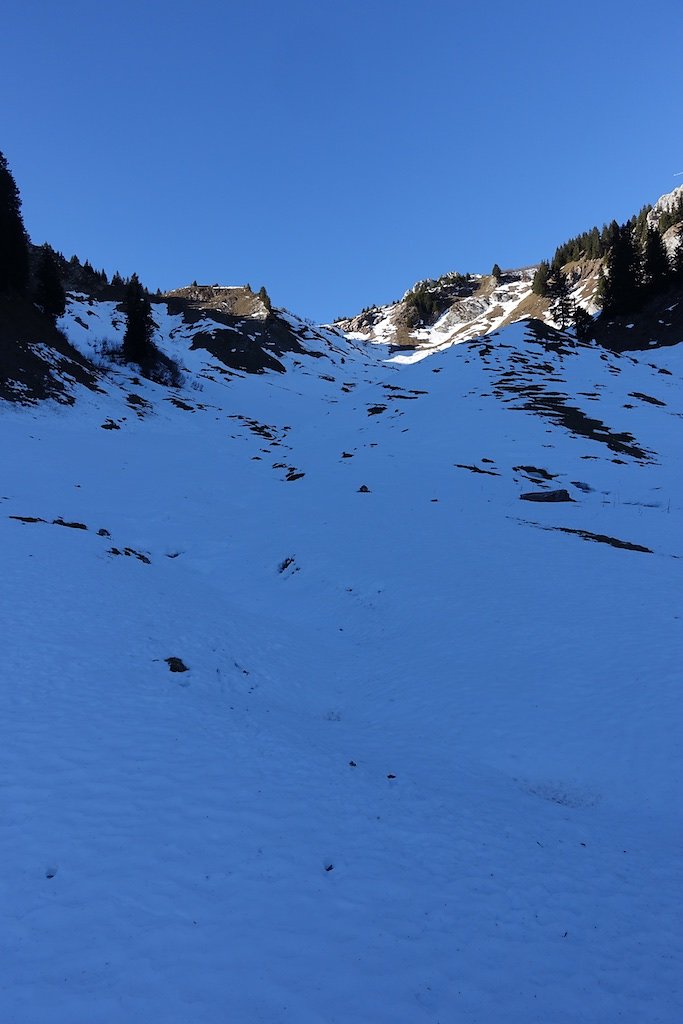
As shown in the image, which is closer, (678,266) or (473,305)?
(678,266)

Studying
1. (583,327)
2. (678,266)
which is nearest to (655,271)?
(678,266)

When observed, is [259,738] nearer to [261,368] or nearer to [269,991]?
[269,991]

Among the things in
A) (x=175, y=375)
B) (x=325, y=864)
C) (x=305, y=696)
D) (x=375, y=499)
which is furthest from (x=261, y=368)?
(x=325, y=864)

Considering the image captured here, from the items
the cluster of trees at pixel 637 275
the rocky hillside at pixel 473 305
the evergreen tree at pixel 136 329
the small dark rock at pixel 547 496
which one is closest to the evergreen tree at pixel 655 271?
the cluster of trees at pixel 637 275

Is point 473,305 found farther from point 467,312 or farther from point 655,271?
point 655,271

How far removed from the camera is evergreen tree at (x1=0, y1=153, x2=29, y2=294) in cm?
4253

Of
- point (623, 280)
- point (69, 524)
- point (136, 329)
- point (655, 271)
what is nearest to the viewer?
point (69, 524)

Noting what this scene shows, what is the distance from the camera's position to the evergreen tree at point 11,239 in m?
42.5

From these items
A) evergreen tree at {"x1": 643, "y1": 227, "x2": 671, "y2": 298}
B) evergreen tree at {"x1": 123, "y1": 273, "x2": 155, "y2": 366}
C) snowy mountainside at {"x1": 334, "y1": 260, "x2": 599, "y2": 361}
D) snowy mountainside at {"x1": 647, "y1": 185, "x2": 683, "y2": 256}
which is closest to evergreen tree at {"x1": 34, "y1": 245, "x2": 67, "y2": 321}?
evergreen tree at {"x1": 123, "y1": 273, "x2": 155, "y2": 366}

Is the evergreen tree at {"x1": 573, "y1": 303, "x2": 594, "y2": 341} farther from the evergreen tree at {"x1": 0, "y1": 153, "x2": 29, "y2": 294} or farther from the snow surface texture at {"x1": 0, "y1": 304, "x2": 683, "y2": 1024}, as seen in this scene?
the evergreen tree at {"x1": 0, "y1": 153, "x2": 29, "y2": 294}

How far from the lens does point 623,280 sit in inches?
2859

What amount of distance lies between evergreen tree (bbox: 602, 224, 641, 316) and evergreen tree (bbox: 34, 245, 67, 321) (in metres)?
72.2

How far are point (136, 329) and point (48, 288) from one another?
8440 millimetres

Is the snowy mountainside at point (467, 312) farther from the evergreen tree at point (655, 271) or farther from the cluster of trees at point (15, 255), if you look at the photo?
the cluster of trees at point (15, 255)
